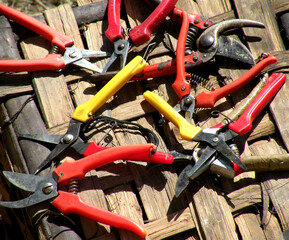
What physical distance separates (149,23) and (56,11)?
1.86ft

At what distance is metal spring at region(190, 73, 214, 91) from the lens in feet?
8.24

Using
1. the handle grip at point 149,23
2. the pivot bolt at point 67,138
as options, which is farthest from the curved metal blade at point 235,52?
the pivot bolt at point 67,138

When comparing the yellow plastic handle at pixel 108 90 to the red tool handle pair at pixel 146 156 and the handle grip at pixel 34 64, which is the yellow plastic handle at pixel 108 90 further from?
the handle grip at pixel 34 64

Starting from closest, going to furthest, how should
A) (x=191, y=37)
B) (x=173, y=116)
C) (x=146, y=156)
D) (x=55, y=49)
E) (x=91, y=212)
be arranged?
(x=91, y=212)
(x=146, y=156)
(x=173, y=116)
(x=55, y=49)
(x=191, y=37)

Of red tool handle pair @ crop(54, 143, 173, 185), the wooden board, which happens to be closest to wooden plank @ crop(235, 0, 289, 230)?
the wooden board

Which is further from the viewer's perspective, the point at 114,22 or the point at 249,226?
the point at 114,22

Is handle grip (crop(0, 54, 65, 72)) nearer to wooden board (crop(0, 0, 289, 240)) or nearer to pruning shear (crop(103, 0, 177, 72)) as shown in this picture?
wooden board (crop(0, 0, 289, 240))

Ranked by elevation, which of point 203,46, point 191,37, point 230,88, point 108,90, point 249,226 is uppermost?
point 191,37

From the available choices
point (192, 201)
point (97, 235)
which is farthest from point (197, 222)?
point (97, 235)

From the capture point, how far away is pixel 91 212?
6.81ft

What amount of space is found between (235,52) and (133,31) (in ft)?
2.00

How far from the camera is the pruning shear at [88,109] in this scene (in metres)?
2.25

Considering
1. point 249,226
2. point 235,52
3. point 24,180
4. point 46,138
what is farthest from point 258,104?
point 24,180

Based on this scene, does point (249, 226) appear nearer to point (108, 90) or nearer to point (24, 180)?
point (108, 90)
